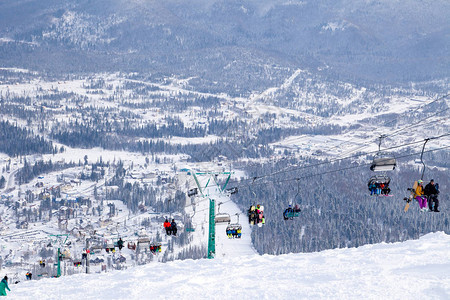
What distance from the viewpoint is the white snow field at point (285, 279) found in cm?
2517

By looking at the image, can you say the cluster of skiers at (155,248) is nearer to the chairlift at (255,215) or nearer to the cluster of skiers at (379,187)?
the chairlift at (255,215)

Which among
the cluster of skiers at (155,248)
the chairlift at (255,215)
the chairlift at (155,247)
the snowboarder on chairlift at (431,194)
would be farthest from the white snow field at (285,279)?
the cluster of skiers at (155,248)

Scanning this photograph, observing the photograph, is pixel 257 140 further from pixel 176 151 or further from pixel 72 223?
pixel 72 223

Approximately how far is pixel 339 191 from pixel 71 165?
2762 inches

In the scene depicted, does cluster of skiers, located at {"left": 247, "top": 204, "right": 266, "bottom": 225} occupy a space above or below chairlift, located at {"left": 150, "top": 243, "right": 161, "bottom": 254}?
above

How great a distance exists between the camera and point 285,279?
91.1ft

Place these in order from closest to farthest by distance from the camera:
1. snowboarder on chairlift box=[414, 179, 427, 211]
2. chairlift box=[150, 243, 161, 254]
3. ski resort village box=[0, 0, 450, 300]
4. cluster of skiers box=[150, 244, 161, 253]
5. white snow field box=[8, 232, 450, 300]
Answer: white snow field box=[8, 232, 450, 300], snowboarder on chairlift box=[414, 179, 427, 211], ski resort village box=[0, 0, 450, 300], chairlift box=[150, 243, 161, 254], cluster of skiers box=[150, 244, 161, 253]

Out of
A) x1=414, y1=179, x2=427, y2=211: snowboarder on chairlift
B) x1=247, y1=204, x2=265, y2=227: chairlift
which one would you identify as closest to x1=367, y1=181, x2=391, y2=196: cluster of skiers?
x1=414, y1=179, x2=427, y2=211: snowboarder on chairlift

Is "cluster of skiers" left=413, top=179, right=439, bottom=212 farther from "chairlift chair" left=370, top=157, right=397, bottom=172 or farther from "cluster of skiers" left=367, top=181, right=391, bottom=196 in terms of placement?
"cluster of skiers" left=367, top=181, right=391, bottom=196

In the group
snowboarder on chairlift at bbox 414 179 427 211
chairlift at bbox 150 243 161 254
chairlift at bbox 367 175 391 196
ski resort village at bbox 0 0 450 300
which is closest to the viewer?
snowboarder on chairlift at bbox 414 179 427 211

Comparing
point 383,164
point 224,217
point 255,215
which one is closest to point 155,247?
point 224,217

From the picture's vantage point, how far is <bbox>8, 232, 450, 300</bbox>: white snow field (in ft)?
82.6

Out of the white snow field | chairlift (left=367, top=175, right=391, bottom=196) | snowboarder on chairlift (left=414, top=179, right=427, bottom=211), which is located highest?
chairlift (left=367, top=175, right=391, bottom=196)

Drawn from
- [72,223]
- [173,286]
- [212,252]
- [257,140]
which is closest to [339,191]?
[72,223]
